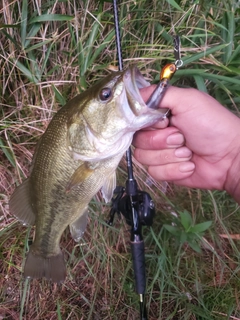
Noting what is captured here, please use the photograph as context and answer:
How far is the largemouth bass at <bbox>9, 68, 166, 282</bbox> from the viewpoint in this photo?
1.56m

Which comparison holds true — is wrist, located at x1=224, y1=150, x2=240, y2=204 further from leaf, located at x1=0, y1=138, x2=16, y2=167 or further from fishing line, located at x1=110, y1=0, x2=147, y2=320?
leaf, located at x1=0, y1=138, x2=16, y2=167

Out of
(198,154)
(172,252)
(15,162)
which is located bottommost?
(172,252)

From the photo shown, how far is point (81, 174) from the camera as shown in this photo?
1.70m

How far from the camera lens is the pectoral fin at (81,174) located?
170 centimetres

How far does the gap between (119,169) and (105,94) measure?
1.22 meters

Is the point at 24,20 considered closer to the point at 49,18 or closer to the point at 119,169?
the point at 49,18

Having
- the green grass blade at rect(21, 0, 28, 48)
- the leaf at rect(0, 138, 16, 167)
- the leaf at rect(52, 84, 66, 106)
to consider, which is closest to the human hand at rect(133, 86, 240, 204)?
the leaf at rect(52, 84, 66, 106)

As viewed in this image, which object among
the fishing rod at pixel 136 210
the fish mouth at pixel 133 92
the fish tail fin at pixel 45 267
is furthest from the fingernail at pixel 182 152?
the fish tail fin at pixel 45 267

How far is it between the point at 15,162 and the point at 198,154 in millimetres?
1327

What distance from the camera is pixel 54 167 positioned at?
1725 millimetres

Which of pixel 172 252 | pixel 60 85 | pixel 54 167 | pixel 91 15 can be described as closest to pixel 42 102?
pixel 60 85

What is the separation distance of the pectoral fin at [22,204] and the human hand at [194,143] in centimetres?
67

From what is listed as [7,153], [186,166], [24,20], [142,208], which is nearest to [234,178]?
[186,166]

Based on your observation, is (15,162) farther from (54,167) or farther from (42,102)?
(54,167)
